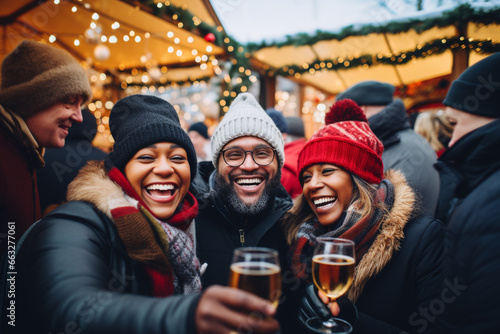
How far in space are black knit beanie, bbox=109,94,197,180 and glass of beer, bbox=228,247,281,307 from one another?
2.61ft

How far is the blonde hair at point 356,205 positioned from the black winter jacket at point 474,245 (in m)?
0.39

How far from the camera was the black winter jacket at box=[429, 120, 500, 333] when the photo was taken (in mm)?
1142

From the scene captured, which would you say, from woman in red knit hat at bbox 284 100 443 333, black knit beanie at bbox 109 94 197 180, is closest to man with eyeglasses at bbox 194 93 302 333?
woman in red knit hat at bbox 284 100 443 333

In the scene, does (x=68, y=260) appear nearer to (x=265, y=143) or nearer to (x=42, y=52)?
(x=265, y=143)

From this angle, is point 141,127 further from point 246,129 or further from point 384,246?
point 384,246

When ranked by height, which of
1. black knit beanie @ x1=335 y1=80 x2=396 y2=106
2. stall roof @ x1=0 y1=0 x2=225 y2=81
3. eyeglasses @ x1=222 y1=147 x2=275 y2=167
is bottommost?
eyeglasses @ x1=222 y1=147 x2=275 y2=167

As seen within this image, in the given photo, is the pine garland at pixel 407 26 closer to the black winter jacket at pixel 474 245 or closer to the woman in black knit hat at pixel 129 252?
the black winter jacket at pixel 474 245

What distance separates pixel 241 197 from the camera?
1.99 metres

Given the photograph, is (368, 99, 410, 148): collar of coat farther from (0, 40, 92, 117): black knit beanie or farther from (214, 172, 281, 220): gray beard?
(0, 40, 92, 117): black knit beanie

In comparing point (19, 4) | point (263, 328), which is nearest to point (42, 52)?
point (263, 328)

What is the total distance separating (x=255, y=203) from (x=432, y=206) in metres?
1.81

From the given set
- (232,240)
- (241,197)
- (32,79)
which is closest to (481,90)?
(241,197)

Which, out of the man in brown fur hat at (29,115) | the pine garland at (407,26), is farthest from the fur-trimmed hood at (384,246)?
the pine garland at (407,26)

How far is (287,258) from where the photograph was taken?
1.85 meters
